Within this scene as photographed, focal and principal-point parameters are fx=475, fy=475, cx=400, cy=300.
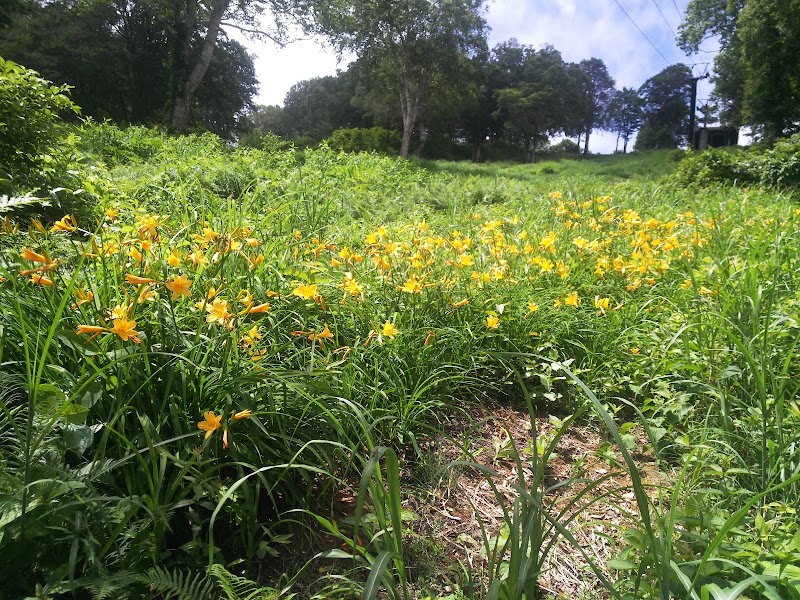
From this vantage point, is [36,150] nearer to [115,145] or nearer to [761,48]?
[115,145]

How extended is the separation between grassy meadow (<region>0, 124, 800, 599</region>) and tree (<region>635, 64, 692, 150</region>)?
51713 mm

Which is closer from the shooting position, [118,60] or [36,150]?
[36,150]

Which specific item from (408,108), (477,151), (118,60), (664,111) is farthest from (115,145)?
(664,111)

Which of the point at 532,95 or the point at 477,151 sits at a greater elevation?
the point at 532,95

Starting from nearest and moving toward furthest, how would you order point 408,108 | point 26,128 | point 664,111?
point 26,128 → point 408,108 → point 664,111

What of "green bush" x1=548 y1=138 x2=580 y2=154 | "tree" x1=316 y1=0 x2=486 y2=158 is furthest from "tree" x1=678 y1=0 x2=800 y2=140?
"green bush" x1=548 y1=138 x2=580 y2=154

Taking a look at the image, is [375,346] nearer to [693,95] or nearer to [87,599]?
[87,599]

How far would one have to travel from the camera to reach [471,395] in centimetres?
189

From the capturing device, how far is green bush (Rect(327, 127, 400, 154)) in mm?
19078

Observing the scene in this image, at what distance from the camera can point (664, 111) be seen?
48.0 metres

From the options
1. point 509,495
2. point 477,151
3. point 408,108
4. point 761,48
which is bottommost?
point 509,495

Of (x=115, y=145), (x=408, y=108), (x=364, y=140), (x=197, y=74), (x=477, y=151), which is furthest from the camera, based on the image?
(x=477, y=151)

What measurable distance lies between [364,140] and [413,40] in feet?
14.2

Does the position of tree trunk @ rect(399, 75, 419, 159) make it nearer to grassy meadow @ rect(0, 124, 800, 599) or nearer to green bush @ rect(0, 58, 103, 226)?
green bush @ rect(0, 58, 103, 226)
